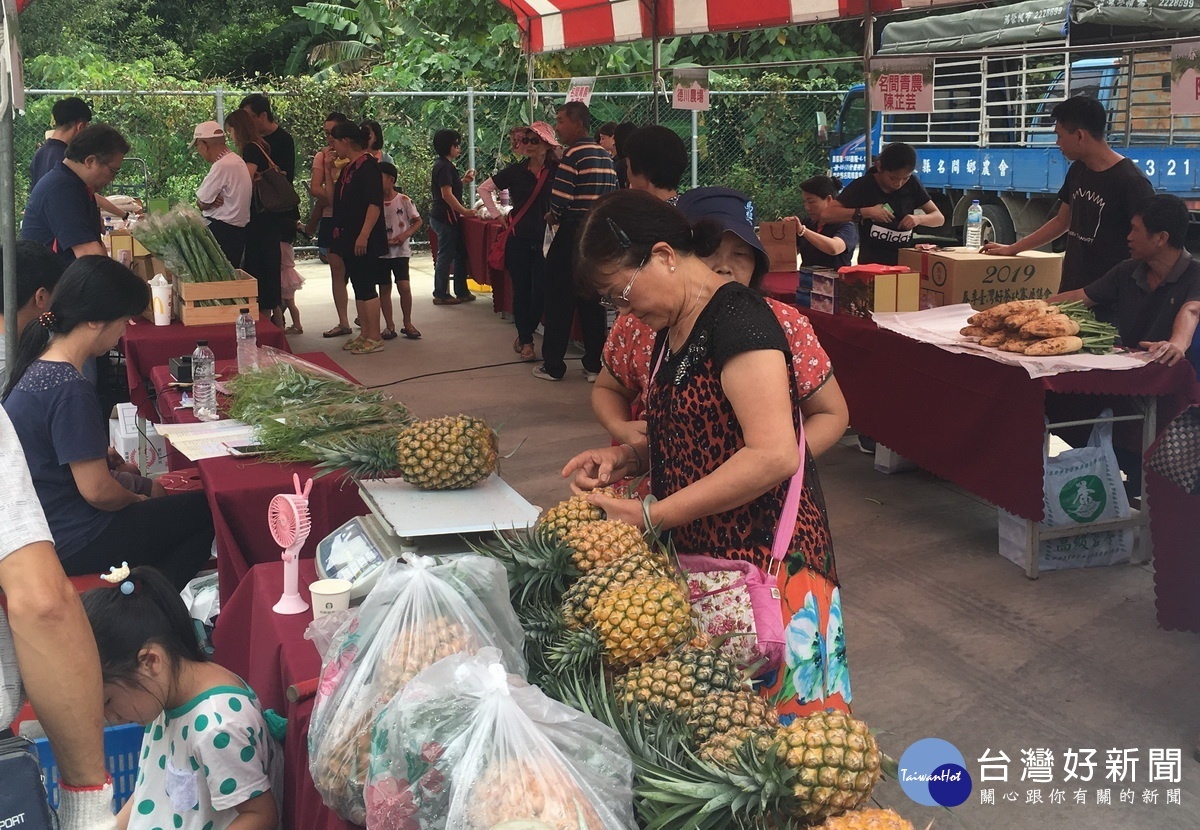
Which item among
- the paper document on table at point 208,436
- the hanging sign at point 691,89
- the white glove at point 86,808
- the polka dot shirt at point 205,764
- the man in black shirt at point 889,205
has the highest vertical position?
the hanging sign at point 691,89

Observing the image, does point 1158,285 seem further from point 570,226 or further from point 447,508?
point 570,226

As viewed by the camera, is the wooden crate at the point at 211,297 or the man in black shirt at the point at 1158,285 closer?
the man in black shirt at the point at 1158,285

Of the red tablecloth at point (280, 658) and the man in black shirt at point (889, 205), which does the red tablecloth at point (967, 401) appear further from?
the red tablecloth at point (280, 658)

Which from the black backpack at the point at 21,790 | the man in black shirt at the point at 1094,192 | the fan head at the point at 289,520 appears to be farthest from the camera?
the man in black shirt at the point at 1094,192

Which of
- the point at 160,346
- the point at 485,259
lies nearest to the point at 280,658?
the point at 160,346

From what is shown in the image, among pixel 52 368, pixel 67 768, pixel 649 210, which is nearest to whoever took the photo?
pixel 67 768

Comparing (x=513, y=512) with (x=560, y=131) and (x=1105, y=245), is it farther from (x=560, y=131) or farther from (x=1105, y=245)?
(x=560, y=131)

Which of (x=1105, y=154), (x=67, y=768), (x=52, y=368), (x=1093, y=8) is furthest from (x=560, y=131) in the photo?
Result: (x=1093, y=8)

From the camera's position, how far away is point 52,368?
3260mm

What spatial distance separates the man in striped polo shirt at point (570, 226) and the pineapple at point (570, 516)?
4821 mm

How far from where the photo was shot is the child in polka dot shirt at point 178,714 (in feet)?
6.95

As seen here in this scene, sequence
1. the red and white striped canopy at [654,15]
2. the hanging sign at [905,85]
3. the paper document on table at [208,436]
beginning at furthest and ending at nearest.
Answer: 1. the red and white striped canopy at [654,15]
2. the hanging sign at [905,85]
3. the paper document on table at [208,436]

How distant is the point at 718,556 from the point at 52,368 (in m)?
2.16

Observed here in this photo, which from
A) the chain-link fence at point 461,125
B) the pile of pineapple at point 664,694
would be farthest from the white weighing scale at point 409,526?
the chain-link fence at point 461,125
